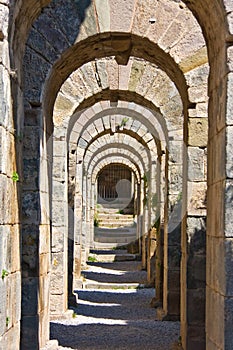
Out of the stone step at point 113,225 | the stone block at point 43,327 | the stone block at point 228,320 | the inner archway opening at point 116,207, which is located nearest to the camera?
the stone block at point 228,320

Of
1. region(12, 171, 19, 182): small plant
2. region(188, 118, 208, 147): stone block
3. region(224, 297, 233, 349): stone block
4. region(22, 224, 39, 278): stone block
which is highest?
region(188, 118, 208, 147): stone block

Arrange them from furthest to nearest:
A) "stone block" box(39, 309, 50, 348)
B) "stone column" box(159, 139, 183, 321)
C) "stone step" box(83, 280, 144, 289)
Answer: "stone step" box(83, 280, 144, 289) → "stone column" box(159, 139, 183, 321) → "stone block" box(39, 309, 50, 348)

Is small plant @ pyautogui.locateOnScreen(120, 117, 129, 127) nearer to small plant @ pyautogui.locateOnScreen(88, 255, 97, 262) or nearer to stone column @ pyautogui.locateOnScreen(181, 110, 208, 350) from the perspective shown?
stone column @ pyautogui.locateOnScreen(181, 110, 208, 350)

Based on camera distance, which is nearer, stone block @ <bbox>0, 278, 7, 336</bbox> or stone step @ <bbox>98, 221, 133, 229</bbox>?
stone block @ <bbox>0, 278, 7, 336</bbox>

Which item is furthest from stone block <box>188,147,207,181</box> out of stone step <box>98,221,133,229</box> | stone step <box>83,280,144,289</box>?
stone step <box>98,221,133,229</box>

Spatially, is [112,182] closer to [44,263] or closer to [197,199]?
[197,199]

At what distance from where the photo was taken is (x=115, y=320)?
11336 millimetres

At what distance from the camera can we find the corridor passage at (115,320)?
29.9ft

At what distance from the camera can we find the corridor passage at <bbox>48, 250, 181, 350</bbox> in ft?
29.9

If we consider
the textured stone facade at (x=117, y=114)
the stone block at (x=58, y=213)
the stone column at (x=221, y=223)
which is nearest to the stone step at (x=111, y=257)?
the textured stone facade at (x=117, y=114)

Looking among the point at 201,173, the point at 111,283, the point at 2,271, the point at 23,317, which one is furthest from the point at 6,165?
the point at 111,283

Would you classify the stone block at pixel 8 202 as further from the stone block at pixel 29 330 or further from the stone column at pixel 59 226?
the stone column at pixel 59 226

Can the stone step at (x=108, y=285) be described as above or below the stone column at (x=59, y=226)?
below

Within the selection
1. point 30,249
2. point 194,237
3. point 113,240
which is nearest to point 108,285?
point 194,237
